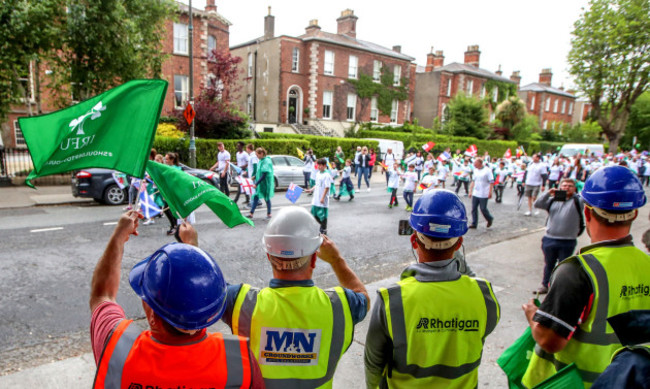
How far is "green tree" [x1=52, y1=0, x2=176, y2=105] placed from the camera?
14867 mm

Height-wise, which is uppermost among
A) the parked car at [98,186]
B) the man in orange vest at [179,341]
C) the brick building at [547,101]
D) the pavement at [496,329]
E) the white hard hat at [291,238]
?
the brick building at [547,101]

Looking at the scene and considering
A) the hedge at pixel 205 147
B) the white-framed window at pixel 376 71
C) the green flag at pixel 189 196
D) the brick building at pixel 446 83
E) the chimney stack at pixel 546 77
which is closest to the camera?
the green flag at pixel 189 196

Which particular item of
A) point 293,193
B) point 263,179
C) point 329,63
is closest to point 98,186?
point 263,179

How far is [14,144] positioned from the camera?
24.8 m

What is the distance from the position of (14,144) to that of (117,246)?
2887 centimetres

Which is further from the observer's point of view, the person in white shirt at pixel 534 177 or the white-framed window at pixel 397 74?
the white-framed window at pixel 397 74

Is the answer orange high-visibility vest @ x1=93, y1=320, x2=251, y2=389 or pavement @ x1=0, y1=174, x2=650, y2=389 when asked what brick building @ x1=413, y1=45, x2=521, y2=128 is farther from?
orange high-visibility vest @ x1=93, y1=320, x2=251, y2=389

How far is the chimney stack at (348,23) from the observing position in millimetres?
38375

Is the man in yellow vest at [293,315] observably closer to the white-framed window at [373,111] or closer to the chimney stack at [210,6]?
the chimney stack at [210,6]

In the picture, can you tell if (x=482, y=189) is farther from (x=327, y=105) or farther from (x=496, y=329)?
(x=327, y=105)

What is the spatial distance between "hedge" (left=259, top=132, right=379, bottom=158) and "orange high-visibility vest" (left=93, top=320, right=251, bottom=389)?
2377cm

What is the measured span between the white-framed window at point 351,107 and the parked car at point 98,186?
27.0 meters

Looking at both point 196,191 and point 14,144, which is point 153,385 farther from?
point 14,144

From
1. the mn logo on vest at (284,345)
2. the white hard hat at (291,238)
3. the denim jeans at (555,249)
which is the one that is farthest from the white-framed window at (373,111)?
the mn logo on vest at (284,345)
